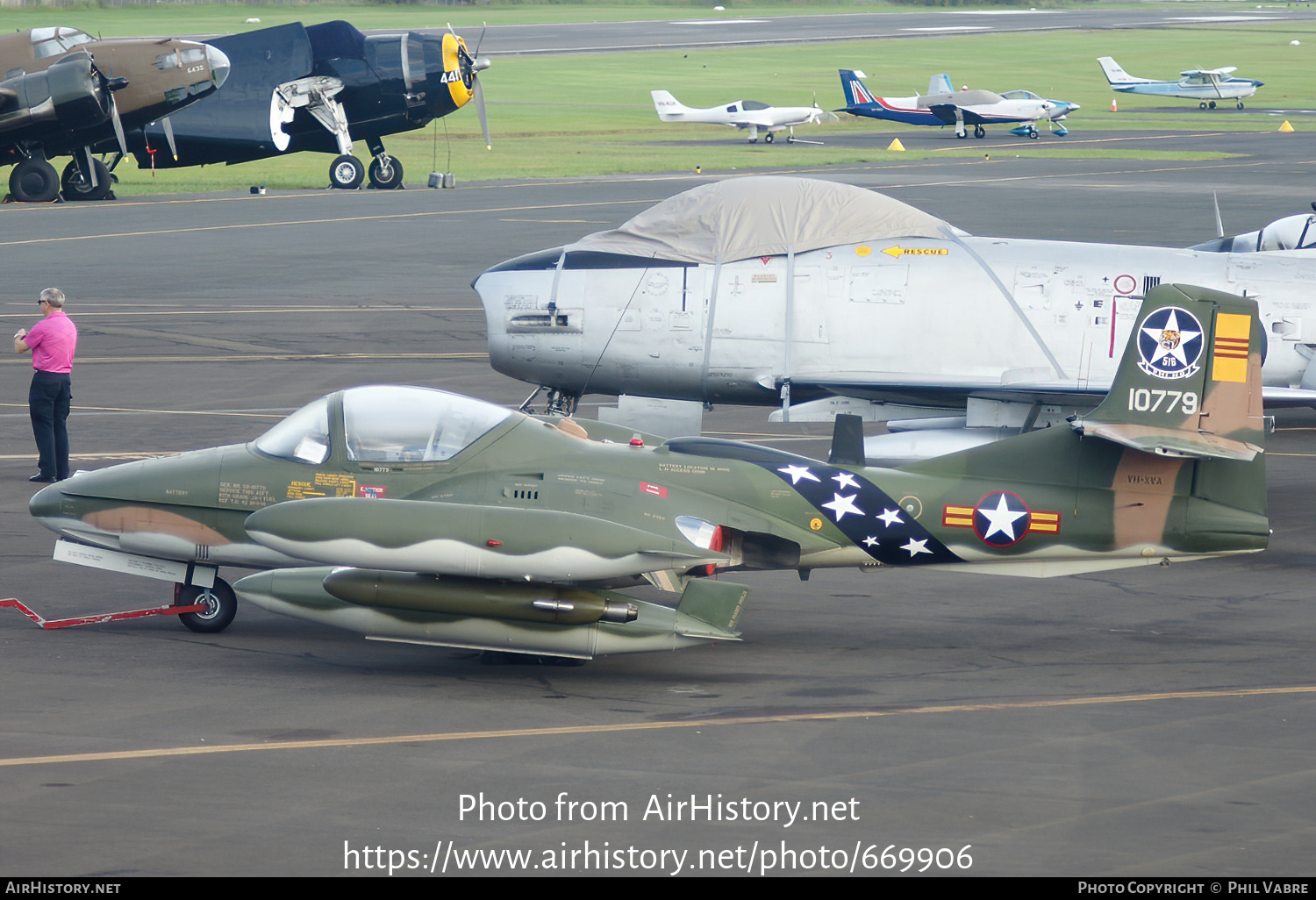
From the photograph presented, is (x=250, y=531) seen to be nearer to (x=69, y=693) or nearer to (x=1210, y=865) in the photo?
(x=69, y=693)

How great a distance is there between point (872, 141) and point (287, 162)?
29.9 metres

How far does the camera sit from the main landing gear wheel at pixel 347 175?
170 ft

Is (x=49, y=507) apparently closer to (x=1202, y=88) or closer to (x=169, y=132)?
(x=169, y=132)

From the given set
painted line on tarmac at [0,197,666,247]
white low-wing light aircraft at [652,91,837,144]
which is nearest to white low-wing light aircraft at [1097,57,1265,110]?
white low-wing light aircraft at [652,91,837,144]

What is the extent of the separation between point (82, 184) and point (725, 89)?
63079 millimetres

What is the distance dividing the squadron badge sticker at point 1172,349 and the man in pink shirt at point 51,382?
475 inches

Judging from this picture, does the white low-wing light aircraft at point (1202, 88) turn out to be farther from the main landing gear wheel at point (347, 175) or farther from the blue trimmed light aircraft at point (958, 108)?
the main landing gear wheel at point (347, 175)

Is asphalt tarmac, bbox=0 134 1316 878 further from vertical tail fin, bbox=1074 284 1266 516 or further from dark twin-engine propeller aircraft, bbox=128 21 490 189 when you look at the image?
dark twin-engine propeller aircraft, bbox=128 21 490 189

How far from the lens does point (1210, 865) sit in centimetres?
816

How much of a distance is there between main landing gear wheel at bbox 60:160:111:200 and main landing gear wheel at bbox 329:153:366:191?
24.6 feet

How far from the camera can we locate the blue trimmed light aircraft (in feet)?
261

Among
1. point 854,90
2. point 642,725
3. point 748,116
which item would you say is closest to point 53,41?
point 748,116

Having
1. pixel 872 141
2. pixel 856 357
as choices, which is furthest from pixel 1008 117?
pixel 856 357
